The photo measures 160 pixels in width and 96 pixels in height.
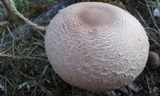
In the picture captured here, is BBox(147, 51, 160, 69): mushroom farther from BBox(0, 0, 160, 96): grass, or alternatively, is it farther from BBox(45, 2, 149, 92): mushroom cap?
BBox(45, 2, 149, 92): mushroom cap

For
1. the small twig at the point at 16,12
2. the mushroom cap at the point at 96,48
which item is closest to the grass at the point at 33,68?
the small twig at the point at 16,12

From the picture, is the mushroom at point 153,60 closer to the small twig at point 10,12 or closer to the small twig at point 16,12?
the small twig at point 16,12

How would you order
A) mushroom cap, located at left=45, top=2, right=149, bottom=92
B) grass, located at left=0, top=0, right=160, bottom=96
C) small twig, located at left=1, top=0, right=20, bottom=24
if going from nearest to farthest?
mushroom cap, located at left=45, top=2, right=149, bottom=92 → grass, located at left=0, top=0, right=160, bottom=96 → small twig, located at left=1, top=0, right=20, bottom=24

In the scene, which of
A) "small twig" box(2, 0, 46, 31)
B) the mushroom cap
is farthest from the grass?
the mushroom cap

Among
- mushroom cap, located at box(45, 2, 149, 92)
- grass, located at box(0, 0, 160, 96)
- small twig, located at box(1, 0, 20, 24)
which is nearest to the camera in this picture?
mushroom cap, located at box(45, 2, 149, 92)

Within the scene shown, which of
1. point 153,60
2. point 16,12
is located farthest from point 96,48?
point 16,12

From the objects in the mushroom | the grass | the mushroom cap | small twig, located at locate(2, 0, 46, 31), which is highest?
the mushroom cap

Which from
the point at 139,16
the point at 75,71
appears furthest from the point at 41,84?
the point at 139,16

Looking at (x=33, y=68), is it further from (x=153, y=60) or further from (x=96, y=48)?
(x=153, y=60)

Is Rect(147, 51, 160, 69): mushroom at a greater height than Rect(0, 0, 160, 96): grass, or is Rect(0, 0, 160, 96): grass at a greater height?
Rect(147, 51, 160, 69): mushroom
